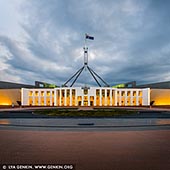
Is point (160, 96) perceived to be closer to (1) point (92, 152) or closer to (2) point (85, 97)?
(2) point (85, 97)

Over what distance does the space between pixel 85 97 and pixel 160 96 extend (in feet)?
83.0

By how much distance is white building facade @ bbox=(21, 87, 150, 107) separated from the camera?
52.3 meters

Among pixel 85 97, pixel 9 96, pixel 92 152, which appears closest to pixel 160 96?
pixel 85 97

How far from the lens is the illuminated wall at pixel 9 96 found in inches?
2235

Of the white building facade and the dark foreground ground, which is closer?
the dark foreground ground

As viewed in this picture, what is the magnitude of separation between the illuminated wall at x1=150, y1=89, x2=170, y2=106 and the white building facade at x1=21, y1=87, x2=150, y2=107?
17.8 ft

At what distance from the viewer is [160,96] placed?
5731 cm

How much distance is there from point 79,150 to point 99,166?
1637mm

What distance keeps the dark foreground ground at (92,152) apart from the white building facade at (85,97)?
4401cm

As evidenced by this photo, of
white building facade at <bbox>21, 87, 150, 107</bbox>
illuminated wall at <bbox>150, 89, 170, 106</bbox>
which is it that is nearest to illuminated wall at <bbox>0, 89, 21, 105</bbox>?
white building facade at <bbox>21, 87, 150, 107</bbox>

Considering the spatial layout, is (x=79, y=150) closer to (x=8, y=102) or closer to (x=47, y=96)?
(x=47, y=96)

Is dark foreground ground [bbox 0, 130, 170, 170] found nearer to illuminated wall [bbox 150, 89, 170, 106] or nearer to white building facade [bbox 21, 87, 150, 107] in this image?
white building facade [bbox 21, 87, 150, 107]

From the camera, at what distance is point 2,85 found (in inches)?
2312

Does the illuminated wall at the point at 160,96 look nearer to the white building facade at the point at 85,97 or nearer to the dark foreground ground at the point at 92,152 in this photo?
the white building facade at the point at 85,97
